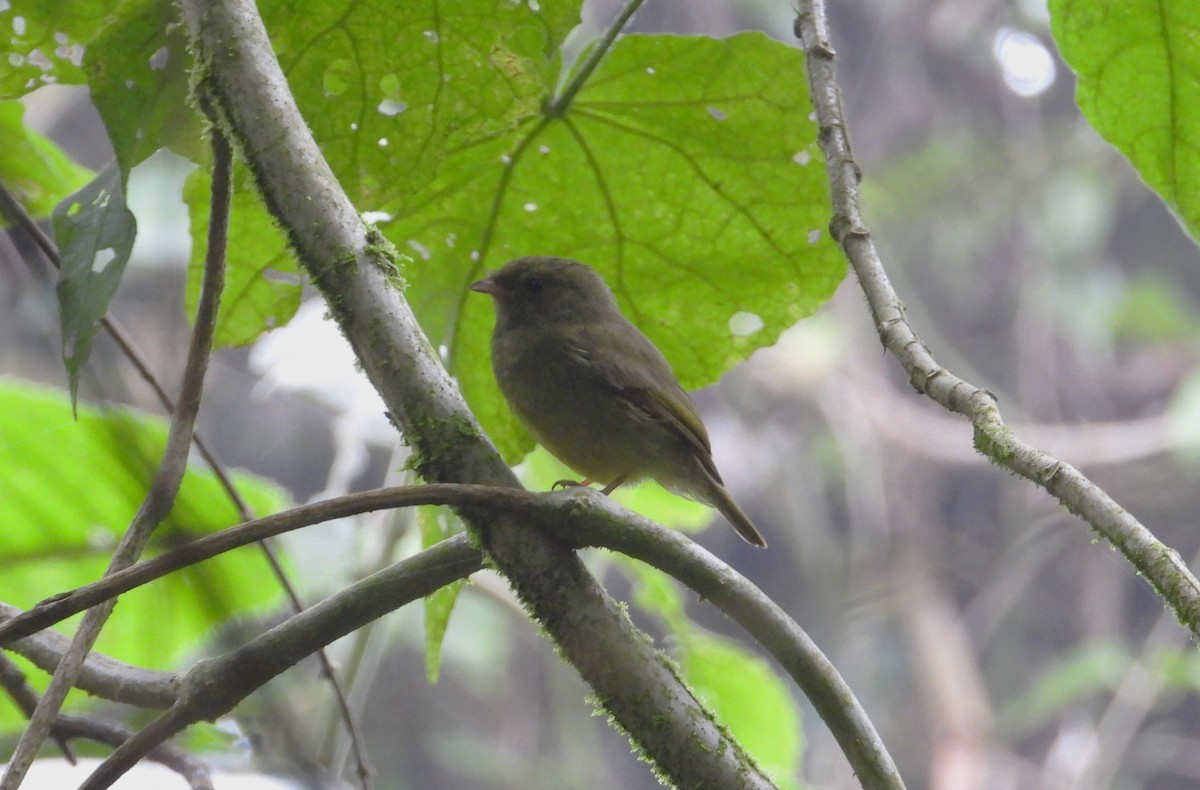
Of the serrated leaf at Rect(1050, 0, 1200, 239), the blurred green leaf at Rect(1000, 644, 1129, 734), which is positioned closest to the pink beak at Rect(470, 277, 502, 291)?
the serrated leaf at Rect(1050, 0, 1200, 239)

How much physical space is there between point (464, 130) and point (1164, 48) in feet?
3.64

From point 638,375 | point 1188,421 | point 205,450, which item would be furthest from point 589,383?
point 1188,421

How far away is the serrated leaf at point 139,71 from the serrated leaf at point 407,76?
16cm

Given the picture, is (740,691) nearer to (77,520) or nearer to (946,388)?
(77,520)

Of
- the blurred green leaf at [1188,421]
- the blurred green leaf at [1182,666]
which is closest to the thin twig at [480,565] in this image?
the blurred green leaf at [1182,666]

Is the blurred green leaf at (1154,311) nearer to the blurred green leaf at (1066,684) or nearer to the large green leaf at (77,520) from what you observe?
the blurred green leaf at (1066,684)

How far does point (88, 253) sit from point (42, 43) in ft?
1.90

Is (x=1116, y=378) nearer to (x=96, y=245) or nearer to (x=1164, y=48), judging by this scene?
(x=1164, y=48)

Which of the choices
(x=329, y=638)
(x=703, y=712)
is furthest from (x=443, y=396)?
(x=703, y=712)

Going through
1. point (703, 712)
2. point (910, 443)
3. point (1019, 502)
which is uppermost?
point (910, 443)

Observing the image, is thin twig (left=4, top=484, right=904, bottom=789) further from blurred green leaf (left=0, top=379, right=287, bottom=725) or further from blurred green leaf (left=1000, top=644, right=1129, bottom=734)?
blurred green leaf (left=1000, top=644, right=1129, bottom=734)

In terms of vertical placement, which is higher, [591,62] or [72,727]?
[591,62]

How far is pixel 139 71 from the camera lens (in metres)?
1.67

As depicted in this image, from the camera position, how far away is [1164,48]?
1.89 meters
